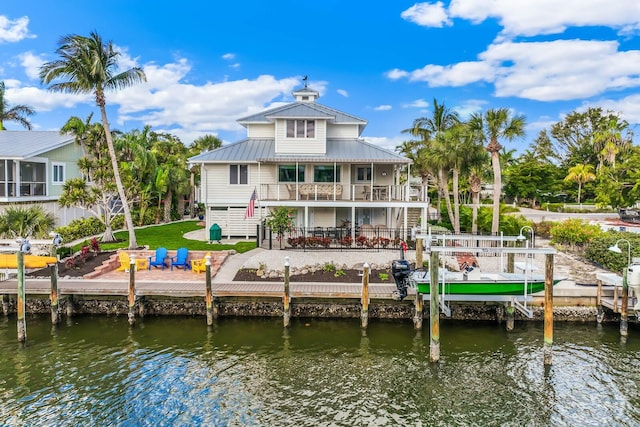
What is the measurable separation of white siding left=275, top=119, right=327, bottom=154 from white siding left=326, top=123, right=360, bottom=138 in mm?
2904

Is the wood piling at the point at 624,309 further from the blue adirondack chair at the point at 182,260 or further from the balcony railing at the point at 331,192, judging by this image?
the blue adirondack chair at the point at 182,260

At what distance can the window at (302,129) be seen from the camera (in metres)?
28.5

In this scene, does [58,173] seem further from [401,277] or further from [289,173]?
[401,277]

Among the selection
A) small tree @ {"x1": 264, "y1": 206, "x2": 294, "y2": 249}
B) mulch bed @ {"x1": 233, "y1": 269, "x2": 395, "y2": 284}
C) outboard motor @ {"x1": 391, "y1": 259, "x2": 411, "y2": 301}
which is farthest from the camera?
small tree @ {"x1": 264, "y1": 206, "x2": 294, "y2": 249}

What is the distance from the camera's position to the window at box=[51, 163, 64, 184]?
32.8 metres

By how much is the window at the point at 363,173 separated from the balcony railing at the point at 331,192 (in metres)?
1.03

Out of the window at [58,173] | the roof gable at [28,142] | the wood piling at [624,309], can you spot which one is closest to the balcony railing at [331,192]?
the wood piling at [624,309]

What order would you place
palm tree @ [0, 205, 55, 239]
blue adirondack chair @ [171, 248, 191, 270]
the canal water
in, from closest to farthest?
the canal water
blue adirondack chair @ [171, 248, 191, 270]
palm tree @ [0, 205, 55, 239]

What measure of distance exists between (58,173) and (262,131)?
15890mm

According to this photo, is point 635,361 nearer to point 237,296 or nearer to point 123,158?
point 237,296

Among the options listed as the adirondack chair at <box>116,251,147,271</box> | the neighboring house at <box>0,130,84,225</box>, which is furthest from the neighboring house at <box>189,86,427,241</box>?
the neighboring house at <box>0,130,84,225</box>

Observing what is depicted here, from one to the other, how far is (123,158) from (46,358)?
29.0 metres

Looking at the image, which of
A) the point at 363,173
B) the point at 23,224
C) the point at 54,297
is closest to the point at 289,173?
the point at 363,173

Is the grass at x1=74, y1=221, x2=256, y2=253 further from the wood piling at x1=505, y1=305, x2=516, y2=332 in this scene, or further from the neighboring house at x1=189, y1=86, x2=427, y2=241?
the wood piling at x1=505, y1=305, x2=516, y2=332
